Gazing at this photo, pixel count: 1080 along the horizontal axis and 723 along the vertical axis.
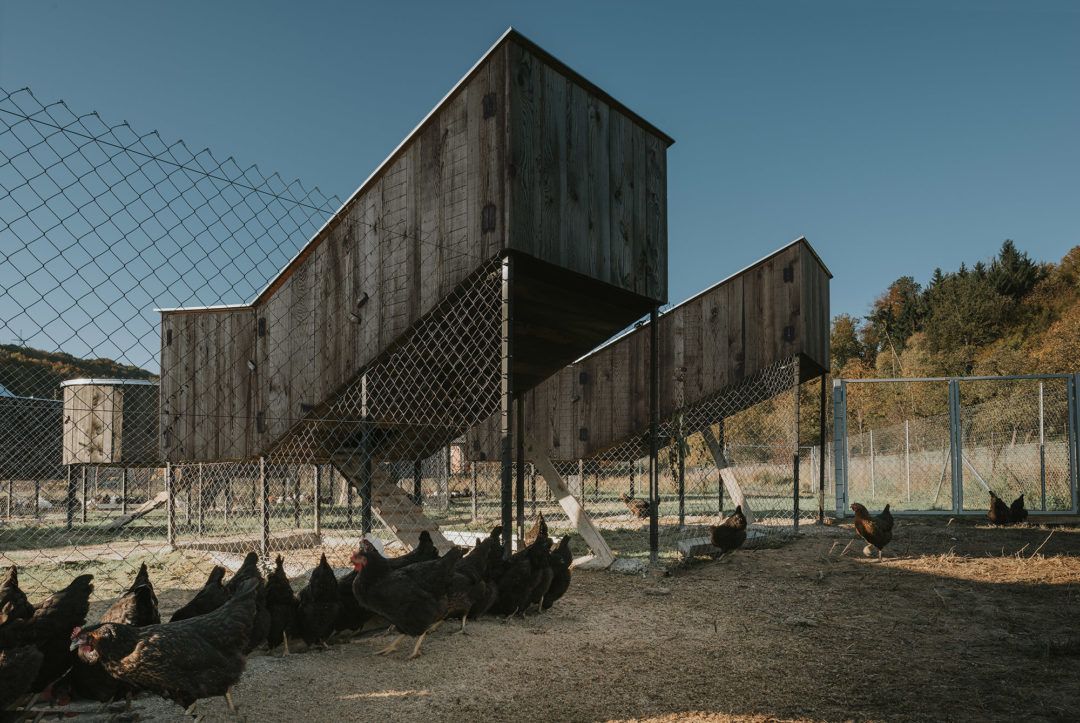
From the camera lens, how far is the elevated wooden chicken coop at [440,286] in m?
5.78

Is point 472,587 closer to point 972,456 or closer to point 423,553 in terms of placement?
point 423,553

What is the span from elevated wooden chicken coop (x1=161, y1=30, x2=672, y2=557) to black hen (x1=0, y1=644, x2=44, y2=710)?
2957 millimetres

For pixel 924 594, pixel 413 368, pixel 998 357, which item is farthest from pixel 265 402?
pixel 998 357

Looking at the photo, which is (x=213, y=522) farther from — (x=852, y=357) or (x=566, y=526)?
(x=852, y=357)

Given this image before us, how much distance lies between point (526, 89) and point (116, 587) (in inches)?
248

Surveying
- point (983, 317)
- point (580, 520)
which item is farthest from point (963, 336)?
point (580, 520)

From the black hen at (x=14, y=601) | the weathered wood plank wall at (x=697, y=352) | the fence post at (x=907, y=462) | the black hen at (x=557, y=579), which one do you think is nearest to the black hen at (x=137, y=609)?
the black hen at (x=14, y=601)

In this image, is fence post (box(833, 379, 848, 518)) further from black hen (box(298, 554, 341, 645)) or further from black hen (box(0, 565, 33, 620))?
black hen (box(0, 565, 33, 620))

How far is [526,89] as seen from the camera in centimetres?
585

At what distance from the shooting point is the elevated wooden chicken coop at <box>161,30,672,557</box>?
5781 mm

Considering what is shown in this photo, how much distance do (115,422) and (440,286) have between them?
9.78 metres

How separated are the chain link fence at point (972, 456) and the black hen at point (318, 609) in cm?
1166

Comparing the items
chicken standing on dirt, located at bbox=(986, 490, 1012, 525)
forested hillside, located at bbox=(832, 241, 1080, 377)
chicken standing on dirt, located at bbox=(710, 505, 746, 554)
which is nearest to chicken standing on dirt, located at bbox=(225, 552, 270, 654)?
chicken standing on dirt, located at bbox=(710, 505, 746, 554)

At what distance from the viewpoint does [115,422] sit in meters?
12.7
